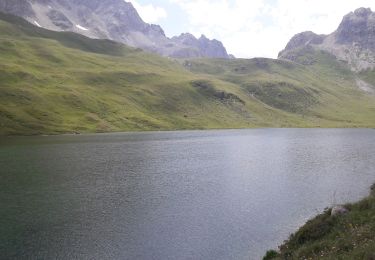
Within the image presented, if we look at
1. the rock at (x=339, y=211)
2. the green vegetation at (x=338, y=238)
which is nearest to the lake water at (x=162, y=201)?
the green vegetation at (x=338, y=238)

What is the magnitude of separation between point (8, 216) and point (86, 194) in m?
15.0

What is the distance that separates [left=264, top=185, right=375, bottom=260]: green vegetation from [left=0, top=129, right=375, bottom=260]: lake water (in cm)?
498

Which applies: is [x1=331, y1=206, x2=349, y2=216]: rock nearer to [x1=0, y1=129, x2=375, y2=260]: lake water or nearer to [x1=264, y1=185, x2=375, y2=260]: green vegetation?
[x1=264, y1=185, x2=375, y2=260]: green vegetation

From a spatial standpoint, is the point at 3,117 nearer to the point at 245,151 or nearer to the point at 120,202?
the point at 245,151

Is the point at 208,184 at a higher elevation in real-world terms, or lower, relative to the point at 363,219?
lower

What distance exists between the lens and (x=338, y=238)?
3022 centimetres

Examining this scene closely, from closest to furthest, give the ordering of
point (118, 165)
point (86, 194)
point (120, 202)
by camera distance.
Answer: point (120, 202) < point (86, 194) < point (118, 165)

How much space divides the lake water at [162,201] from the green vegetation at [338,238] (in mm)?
4984

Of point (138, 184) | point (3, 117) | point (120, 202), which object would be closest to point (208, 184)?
point (138, 184)

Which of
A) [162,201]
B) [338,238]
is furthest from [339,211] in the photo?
[162,201]

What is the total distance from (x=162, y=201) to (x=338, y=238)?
32.9 metres

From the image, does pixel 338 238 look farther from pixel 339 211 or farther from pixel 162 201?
pixel 162 201

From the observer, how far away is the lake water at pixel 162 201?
39.7m

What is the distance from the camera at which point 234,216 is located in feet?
165
